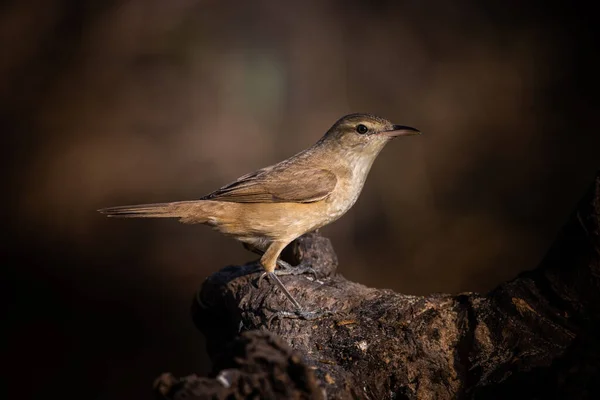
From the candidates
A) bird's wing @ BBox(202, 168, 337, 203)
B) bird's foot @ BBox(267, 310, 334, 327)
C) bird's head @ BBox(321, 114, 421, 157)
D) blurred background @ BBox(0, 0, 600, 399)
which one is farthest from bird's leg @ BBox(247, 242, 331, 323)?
blurred background @ BBox(0, 0, 600, 399)

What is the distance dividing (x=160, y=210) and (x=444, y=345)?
2032 millimetres

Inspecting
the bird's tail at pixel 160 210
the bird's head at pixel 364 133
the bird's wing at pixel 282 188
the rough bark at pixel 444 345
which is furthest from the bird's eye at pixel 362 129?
the rough bark at pixel 444 345

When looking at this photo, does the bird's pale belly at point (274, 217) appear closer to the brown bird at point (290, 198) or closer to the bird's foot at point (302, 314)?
the brown bird at point (290, 198)

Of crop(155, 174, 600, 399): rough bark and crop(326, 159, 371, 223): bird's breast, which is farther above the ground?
crop(326, 159, 371, 223): bird's breast

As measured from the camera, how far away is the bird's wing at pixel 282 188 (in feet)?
14.0

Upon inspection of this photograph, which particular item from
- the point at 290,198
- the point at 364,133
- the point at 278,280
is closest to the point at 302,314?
the point at 278,280

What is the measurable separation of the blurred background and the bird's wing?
210 centimetres

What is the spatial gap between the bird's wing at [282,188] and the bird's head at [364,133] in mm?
280

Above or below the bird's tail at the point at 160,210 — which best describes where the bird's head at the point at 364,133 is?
above

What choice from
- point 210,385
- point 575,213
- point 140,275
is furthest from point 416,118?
point 210,385

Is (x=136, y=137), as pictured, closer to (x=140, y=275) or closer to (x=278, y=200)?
(x=140, y=275)

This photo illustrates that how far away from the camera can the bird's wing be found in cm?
426

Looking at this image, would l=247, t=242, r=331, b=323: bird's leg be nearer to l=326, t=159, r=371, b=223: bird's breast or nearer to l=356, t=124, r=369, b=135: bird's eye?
l=326, t=159, r=371, b=223: bird's breast

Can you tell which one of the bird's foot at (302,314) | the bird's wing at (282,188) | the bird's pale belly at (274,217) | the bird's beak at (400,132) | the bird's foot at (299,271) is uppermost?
the bird's beak at (400,132)
